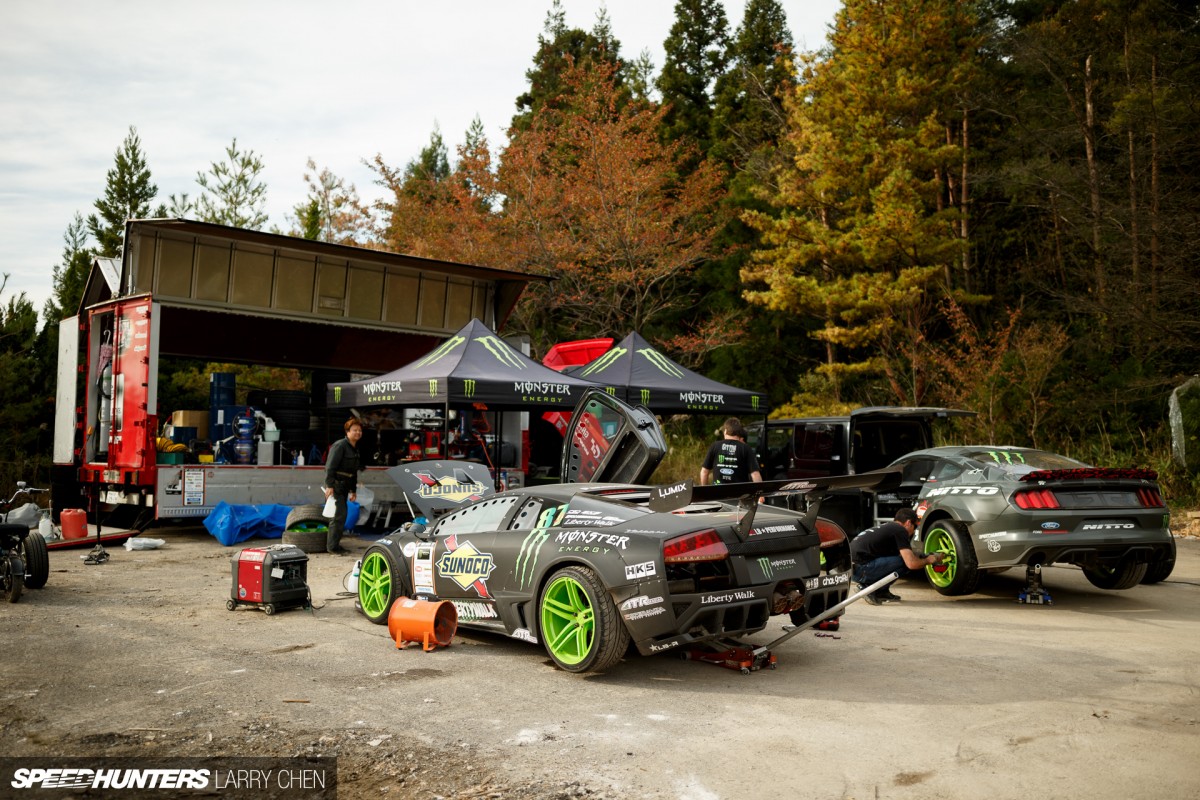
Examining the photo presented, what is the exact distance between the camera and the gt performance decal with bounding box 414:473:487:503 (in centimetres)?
1171

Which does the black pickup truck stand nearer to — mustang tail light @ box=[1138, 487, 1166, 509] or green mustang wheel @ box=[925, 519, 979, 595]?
green mustang wheel @ box=[925, 519, 979, 595]

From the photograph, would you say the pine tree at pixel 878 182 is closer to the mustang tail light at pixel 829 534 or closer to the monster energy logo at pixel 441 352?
the monster energy logo at pixel 441 352

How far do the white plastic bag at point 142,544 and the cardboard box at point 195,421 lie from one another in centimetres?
338

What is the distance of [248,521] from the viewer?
1405 cm

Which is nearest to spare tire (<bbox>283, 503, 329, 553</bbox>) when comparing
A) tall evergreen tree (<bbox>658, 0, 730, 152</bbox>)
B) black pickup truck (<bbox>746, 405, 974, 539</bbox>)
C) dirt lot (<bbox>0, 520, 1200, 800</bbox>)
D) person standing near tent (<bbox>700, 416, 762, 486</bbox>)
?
dirt lot (<bbox>0, 520, 1200, 800</bbox>)

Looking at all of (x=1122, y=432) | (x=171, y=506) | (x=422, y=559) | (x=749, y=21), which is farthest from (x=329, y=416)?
(x=749, y=21)

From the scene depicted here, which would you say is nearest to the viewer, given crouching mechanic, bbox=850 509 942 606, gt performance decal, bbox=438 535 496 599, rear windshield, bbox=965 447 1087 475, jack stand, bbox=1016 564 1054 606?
gt performance decal, bbox=438 535 496 599

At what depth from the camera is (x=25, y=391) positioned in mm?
22562

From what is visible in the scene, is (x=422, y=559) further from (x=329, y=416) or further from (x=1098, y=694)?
(x=329, y=416)

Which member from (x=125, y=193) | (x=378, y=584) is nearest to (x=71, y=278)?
(x=125, y=193)

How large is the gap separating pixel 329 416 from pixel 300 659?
10.9m

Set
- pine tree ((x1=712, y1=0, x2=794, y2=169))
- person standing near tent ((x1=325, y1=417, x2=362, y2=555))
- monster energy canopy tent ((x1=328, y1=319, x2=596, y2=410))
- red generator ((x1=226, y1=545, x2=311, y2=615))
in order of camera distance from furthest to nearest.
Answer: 1. pine tree ((x1=712, y1=0, x2=794, y2=169))
2. monster energy canopy tent ((x1=328, y1=319, x2=596, y2=410))
3. person standing near tent ((x1=325, y1=417, x2=362, y2=555))
4. red generator ((x1=226, y1=545, x2=311, y2=615))

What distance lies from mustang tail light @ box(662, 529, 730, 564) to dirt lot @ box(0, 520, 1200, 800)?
81 centimetres

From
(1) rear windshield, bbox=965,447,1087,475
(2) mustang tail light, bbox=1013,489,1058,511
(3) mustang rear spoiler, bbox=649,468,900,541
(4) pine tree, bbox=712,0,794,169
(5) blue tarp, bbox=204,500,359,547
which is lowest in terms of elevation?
(5) blue tarp, bbox=204,500,359,547
